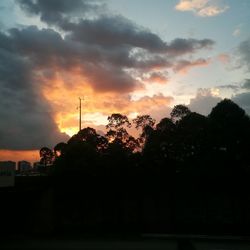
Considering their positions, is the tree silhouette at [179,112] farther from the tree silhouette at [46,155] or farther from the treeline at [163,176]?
the tree silhouette at [46,155]

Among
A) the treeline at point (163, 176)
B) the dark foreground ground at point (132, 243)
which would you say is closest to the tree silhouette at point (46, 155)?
the treeline at point (163, 176)

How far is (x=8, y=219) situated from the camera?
140 feet

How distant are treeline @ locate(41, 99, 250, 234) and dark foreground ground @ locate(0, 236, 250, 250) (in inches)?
168

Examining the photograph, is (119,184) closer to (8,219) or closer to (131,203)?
(131,203)

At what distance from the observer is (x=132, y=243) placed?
1356 inches

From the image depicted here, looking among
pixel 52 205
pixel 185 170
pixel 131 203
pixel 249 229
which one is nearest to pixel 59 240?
pixel 52 205

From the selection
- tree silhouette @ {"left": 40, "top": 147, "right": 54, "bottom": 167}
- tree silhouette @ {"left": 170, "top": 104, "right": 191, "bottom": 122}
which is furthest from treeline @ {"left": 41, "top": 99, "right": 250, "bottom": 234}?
tree silhouette @ {"left": 40, "top": 147, "right": 54, "bottom": 167}

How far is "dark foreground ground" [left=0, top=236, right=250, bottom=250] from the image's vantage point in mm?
32406

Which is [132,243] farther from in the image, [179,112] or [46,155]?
[46,155]

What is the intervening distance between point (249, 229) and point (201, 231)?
399 centimetres

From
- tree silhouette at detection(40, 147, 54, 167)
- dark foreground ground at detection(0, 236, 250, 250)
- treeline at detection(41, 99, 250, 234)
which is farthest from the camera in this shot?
tree silhouette at detection(40, 147, 54, 167)

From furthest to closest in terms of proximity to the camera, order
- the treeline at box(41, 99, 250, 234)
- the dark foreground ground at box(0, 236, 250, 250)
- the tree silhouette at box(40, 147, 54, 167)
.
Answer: the tree silhouette at box(40, 147, 54, 167) < the treeline at box(41, 99, 250, 234) < the dark foreground ground at box(0, 236, 250, 250)

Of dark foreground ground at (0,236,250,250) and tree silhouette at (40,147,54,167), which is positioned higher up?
tree silhouette at (40,147,54,167)

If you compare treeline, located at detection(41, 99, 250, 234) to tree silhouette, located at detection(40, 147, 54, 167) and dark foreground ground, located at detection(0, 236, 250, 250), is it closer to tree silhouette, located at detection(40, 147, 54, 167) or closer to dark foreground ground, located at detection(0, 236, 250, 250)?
dark foreground ground, located at detection(0, 236, 250, 250)
